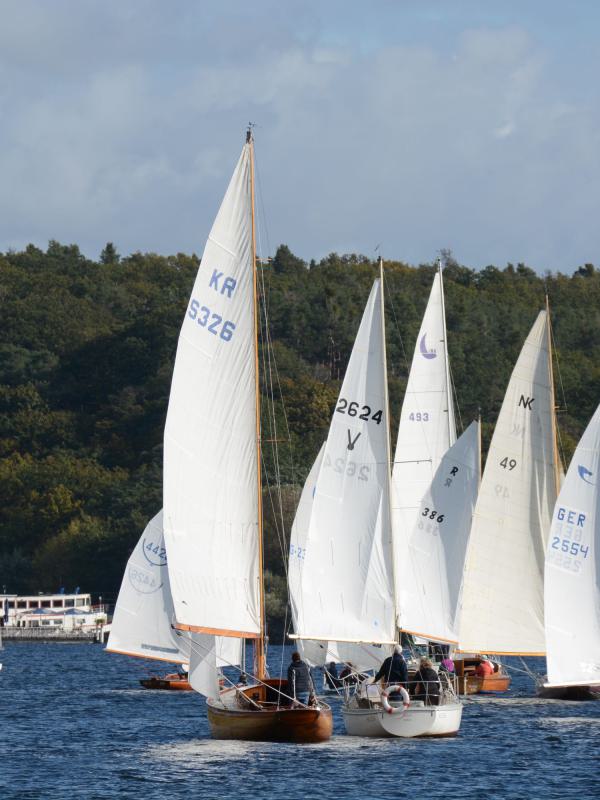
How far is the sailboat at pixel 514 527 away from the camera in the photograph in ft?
180

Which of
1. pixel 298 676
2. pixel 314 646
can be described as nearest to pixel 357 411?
pixel 298 676

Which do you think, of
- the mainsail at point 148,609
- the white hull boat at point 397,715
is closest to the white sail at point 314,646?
the mainsail at point 148,609

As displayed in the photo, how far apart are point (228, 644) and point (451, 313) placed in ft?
438

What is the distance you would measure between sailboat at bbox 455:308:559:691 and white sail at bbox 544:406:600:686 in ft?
25.4

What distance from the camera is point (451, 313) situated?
175500 mm

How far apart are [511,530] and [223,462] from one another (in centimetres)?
1736

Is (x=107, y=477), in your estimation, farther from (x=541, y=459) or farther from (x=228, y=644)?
(x=228, y=644)

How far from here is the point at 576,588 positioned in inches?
1844

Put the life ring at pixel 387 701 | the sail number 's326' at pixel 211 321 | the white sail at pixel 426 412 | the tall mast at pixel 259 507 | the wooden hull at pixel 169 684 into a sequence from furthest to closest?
the wooden hull at pixel 169 684
the white sail at pixel 426 412
the life ring at pixel 387 701
the sail number 's326' at pixel 211 321
the tall mast at pixel 259 507

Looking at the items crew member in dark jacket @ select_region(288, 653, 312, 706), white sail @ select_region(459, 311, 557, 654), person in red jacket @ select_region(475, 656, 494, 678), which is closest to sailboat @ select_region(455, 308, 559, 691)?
white sail @ select_region(459, 311, 557, 654)

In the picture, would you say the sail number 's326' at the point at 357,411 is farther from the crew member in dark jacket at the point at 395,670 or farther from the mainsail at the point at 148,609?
the mainsail at the point at 148,609

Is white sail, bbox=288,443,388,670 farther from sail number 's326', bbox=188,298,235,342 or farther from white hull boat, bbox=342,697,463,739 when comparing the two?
sail number 's326', bbox=188,298,235,342

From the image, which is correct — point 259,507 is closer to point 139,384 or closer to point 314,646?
point 314,646

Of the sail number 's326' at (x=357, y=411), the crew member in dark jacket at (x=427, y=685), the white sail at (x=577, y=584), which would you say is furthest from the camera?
the white sail at (x=577, y=584)
